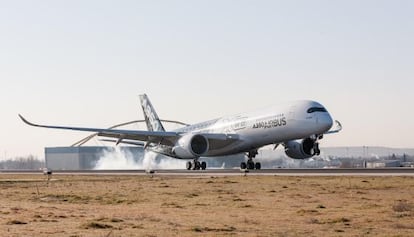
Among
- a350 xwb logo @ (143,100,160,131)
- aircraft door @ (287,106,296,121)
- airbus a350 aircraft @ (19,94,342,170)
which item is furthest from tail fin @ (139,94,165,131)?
aircraft door @ (287,106,296,121)

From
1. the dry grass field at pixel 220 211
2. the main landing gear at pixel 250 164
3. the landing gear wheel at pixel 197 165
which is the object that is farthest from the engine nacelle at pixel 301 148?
the dry grass field at pixel 220 211

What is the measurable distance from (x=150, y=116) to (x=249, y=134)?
30450 millimetres

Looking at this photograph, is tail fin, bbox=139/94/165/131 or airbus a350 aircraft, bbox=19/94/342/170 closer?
airbus a350 aircraft, bbox=19/94/342/170

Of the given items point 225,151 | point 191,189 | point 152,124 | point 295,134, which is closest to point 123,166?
point 152,124

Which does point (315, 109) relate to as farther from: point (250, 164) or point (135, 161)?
point (135, 161)

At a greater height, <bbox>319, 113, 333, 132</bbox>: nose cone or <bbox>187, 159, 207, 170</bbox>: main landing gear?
<bbox>319, 113, 333, 132</bbox>: nose cone

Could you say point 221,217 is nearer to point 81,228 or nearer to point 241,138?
point 81,228

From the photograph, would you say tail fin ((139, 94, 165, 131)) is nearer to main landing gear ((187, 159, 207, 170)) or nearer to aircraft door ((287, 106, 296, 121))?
main landing gear ((187, 159, 207, 170))

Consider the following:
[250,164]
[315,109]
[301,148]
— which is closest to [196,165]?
[250,164]

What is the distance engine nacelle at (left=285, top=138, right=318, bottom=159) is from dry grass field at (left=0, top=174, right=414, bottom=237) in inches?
1134

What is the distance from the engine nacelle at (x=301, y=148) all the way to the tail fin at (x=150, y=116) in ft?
86.7

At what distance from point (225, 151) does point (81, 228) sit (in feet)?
182

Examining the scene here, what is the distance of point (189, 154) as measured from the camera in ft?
245

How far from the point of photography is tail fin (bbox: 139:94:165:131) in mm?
97812
